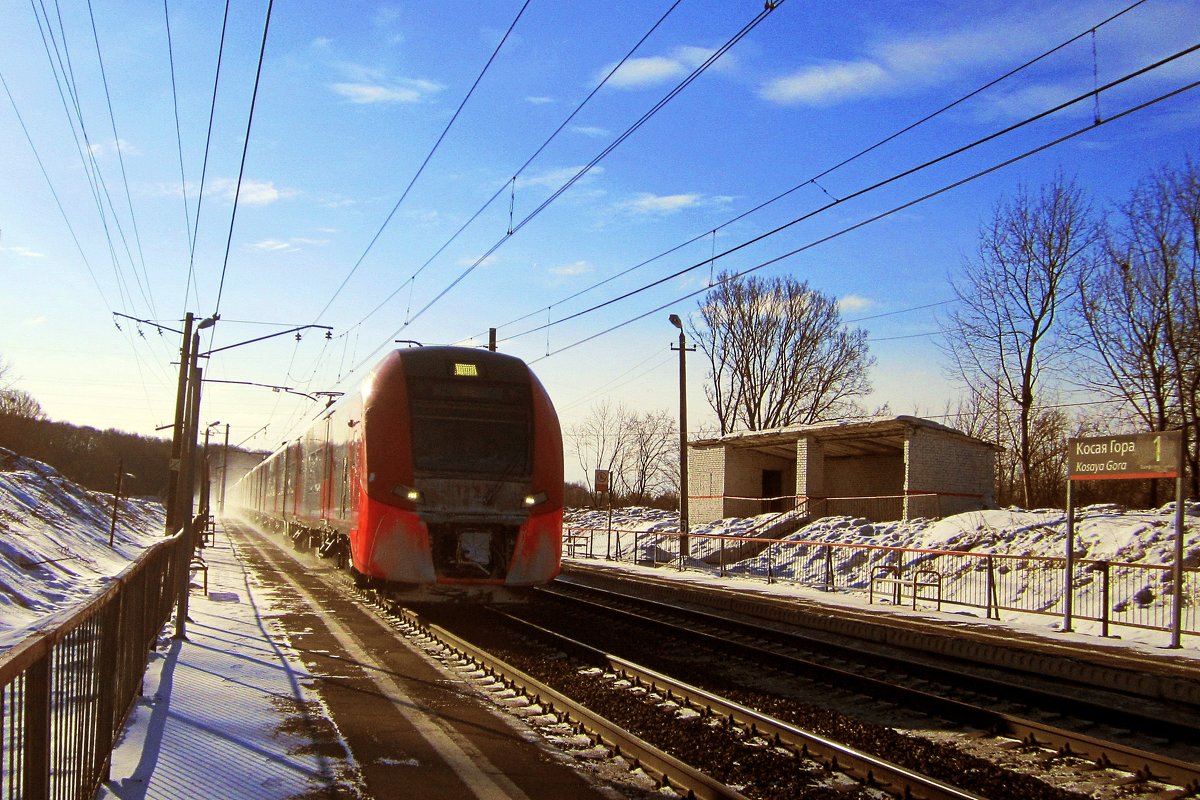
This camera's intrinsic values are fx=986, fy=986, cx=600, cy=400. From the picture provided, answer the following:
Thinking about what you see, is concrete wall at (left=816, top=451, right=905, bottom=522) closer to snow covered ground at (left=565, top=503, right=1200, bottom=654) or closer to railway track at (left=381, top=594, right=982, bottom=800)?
snow covered ground at (left=565, top=503, right=1200, bottom=654)

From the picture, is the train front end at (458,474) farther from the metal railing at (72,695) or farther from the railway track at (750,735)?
the metal railing at (72,695)

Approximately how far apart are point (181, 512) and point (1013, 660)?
11.5 m

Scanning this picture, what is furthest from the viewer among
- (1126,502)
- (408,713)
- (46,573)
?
(1126,502)

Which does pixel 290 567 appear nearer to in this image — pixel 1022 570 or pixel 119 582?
pixel 1022 570

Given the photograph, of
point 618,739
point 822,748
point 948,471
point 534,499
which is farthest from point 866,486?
point 618,739

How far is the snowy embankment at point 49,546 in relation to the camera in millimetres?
15234

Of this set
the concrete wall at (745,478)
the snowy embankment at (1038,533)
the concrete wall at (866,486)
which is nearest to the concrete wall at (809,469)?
the concrete wall at (866,486)

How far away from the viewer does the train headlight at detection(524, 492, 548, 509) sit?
42.0 feet

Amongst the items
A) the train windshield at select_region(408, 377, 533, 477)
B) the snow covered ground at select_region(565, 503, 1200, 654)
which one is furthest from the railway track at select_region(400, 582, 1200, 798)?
the snow covered ground at select_region(565, 503, 1200, 654)

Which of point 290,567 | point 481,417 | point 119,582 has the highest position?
point 481,417

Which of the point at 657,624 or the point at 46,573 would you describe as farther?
the point at 46,573

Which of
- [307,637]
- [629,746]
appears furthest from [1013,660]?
[307,637]

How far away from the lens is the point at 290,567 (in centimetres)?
2512

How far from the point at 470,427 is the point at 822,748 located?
24.2ft
